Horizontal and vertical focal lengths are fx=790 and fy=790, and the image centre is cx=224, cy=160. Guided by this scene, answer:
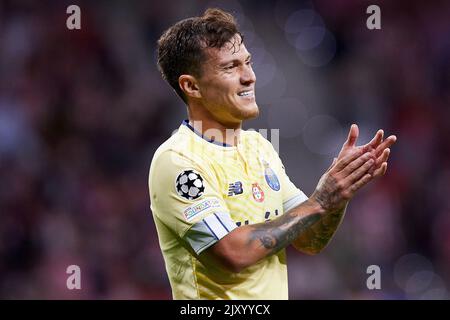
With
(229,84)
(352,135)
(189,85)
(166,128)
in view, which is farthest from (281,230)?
(166,128)

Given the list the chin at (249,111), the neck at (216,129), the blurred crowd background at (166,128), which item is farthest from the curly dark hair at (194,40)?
the blurred crowd background at (166,128)

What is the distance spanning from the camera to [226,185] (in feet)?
12.2

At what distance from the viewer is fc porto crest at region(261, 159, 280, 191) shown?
3900 millimetres

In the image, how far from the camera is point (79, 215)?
7.84m

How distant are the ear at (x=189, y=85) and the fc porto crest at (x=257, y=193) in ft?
1.73

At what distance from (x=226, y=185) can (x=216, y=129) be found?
32cm

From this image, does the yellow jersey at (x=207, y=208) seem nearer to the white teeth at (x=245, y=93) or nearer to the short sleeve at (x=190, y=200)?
the short sleeve at (x=190, y=200)

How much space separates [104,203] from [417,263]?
316cm

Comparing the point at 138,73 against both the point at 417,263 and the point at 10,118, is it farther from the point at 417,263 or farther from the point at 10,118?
the point at 417,263

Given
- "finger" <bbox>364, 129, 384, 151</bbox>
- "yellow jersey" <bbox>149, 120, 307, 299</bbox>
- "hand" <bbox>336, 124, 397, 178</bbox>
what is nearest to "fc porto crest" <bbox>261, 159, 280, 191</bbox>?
"yellow jersey" <bbox>149, 120, 307, 299</bbox>

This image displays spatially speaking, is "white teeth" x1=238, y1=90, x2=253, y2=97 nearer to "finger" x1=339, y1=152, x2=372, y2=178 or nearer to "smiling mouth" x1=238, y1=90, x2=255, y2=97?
"smiling mouth" x1=238, y1=90, x2=255, y2=97

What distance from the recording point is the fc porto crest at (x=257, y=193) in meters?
3.76
